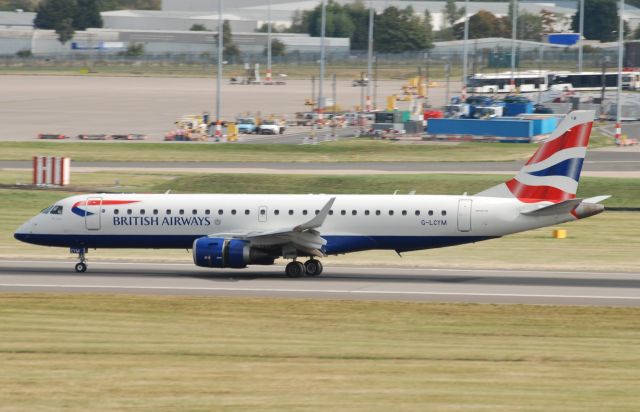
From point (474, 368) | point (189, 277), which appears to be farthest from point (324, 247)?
point (474, 368)

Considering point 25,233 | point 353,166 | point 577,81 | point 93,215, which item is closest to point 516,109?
point 577,81

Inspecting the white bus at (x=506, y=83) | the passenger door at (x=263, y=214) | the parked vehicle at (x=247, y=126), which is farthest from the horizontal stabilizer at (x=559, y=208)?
the white bus at (x=506, y=83)

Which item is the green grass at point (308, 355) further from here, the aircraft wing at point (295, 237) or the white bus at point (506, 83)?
the white bus at point (506, 83)

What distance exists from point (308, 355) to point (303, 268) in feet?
49.2

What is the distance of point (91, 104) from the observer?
141m

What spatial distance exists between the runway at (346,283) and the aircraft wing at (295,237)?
1.21 m

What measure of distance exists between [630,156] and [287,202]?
50.4 m

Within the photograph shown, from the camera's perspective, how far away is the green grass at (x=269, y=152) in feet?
286

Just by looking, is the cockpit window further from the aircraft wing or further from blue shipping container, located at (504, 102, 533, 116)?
blue shipping container, located at (504, 102, 533, 116)

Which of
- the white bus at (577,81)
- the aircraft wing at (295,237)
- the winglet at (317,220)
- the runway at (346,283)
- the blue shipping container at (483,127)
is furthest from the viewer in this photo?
the white bus at (577,81)

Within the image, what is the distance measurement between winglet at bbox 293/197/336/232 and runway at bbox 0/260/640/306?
6.54 feet

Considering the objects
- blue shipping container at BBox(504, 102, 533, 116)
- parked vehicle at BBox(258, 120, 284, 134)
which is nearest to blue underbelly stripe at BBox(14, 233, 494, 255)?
parked vehicle at BBox(258, 120, 284, 134)

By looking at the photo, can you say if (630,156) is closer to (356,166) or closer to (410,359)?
(356,166)

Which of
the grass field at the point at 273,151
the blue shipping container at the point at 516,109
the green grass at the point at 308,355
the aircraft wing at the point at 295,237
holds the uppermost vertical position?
the blue shipping container at the point at 516,109
